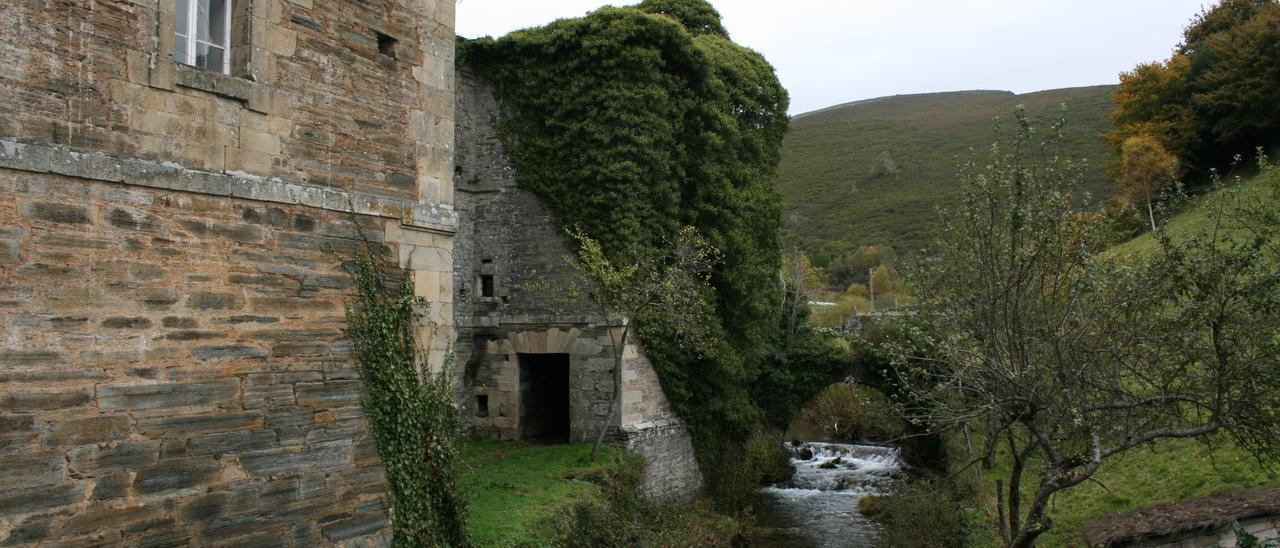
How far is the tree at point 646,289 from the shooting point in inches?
492

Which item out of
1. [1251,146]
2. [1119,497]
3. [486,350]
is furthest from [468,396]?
[1251,146]

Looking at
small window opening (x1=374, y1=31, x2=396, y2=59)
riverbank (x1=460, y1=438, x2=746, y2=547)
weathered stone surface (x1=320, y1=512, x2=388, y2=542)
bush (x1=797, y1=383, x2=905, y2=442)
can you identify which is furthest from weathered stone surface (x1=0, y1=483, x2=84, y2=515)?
bush (x1=797, y1=383, x2=905, y2=442)

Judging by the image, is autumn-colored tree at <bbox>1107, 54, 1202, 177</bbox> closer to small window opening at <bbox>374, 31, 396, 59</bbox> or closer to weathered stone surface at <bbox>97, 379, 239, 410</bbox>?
small window opening at <bbox>374, 31, 396, 59</bbox>

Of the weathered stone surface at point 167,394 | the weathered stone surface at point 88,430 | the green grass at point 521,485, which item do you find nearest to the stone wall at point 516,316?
the green grass at point 521,485

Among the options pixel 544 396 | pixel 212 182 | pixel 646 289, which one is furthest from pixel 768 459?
pixel 212 182

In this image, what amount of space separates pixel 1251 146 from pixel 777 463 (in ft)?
69.5

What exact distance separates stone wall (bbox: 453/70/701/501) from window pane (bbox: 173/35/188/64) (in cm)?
817

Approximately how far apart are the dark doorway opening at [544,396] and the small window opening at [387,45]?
8318 millimetres

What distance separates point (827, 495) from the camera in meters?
17.3

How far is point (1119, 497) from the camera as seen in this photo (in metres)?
11.2

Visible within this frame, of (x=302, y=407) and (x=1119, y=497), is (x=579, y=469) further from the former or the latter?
(x=1119, y=497)

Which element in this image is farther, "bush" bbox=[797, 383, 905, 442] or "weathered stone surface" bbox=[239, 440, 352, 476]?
"bush" bbox=[797, 383, 905, 442]

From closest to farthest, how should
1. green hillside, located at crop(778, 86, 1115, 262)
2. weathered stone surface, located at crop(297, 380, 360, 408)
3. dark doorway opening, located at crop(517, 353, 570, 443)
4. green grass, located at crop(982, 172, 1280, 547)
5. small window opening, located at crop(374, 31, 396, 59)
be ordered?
weathered stone surface, located at crop(297, 380, 360, 408) < small window opening, located at crop(374, 31, 396, 59) < green grass, located at crop(982, 172, 1280, 547) < dark doorway opening, located at crop(517, 353, 570, 443) < green hillside, located at crop(778, 86, 1115, 262)

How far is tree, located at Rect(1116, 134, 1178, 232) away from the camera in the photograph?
1027 inches
